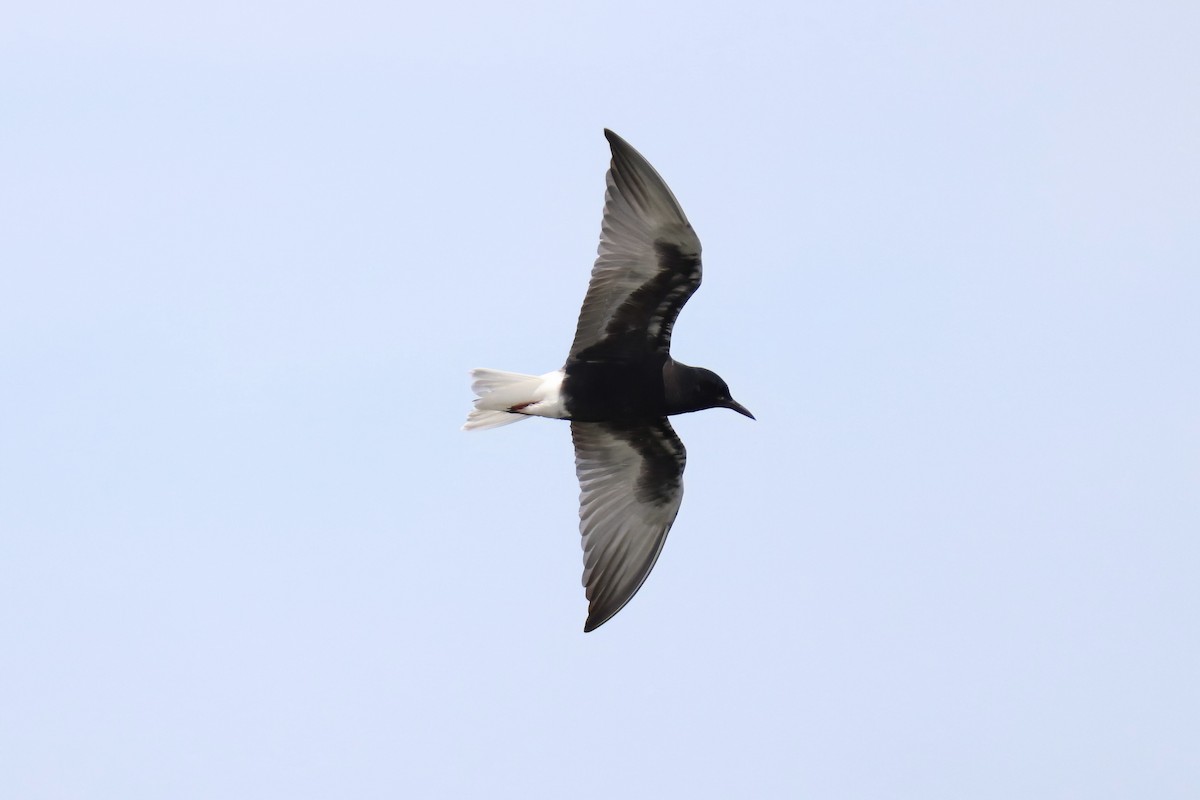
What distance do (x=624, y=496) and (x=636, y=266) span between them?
2.66 meters

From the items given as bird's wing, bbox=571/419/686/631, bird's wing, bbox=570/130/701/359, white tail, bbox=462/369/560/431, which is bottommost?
bird's wing, bbox=571/419/686/631

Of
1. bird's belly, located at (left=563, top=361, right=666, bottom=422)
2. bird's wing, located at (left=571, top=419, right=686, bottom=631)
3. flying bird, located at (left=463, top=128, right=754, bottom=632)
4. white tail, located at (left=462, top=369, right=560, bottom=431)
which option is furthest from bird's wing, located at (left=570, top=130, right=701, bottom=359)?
bird's wing, located at (left=571, top=419, right=686, bottom=631)

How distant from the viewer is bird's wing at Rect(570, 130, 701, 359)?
16094 millimetres

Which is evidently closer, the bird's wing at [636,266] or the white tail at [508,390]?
the bird's wing at [636,266]

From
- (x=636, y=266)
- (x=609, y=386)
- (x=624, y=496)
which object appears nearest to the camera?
(x=636, y=266)

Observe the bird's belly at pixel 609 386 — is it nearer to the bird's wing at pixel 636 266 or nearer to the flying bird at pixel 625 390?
the flying bird at pixel 625 390

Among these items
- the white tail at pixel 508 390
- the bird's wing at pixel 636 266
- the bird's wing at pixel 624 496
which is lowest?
the bird's wing at pixel 624 496

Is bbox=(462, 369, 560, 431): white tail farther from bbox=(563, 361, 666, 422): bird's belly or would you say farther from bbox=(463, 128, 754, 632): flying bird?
bbox=(563, 361, 666, 422): bird's belly

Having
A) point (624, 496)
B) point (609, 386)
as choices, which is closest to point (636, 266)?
point (609, 386)

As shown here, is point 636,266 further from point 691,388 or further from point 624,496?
point 624,496

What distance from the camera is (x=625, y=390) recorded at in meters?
17.0

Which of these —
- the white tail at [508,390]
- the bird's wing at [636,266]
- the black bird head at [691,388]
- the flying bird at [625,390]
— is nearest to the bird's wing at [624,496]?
the flying bird at [625,390]

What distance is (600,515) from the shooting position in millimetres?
18047

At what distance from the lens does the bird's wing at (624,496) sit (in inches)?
704
